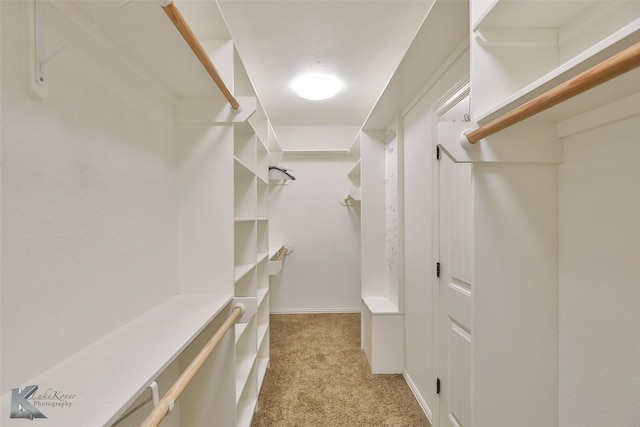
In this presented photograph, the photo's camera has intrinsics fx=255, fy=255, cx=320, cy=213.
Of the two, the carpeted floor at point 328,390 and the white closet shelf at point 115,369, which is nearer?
the white closet shelf at point 115,369

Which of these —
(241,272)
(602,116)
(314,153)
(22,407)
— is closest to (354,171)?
(314,153)

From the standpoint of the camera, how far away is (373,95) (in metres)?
2.69

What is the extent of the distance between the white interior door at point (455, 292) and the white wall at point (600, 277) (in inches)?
15.9

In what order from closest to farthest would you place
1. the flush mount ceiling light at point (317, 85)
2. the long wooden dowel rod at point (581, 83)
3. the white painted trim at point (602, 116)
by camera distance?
the long wooden dowel rod at point (581, 83) → the white painted trim at point (602, 116) → the flush mount ceiling light at point (317, 85)

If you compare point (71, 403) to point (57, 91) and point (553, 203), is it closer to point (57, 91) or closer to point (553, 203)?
point (57, 91)

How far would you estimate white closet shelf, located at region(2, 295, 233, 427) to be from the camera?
51cm

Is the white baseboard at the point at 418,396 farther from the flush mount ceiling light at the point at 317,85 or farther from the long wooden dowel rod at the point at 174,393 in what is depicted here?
the flush mount ceiling light at the point at 317,85

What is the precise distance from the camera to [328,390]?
6.47 ft

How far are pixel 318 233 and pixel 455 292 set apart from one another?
2.36 meters

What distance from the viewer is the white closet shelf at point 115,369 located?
1.69 feet

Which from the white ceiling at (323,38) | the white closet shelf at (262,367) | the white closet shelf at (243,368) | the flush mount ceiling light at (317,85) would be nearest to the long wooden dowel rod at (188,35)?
the white ceiling at (323,38)

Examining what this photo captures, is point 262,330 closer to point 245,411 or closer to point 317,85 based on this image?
point 245,411

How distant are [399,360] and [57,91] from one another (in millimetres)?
2576

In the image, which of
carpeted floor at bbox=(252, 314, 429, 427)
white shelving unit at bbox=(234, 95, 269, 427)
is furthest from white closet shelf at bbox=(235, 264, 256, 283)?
carpeted floor at bbox=(252, 314, 429, 427)
